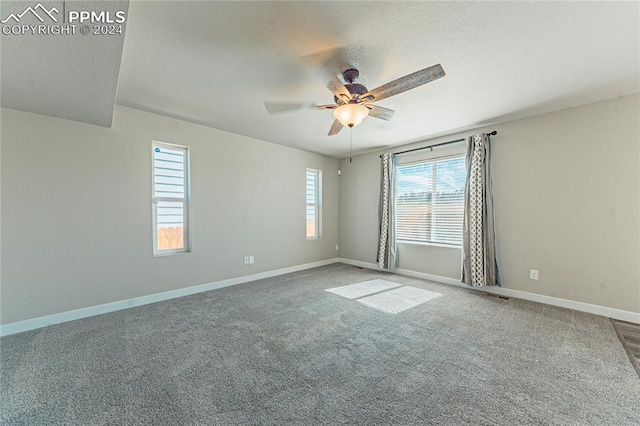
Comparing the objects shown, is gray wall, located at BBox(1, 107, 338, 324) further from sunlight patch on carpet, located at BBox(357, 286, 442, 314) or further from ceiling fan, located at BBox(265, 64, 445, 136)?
ceiling fan, located at BBox(265, 64, 445, 136)

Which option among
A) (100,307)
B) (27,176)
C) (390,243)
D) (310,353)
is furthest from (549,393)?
(27,176)

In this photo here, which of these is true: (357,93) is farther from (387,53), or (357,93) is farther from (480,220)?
(480,220)

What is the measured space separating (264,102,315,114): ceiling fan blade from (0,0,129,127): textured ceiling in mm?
1509

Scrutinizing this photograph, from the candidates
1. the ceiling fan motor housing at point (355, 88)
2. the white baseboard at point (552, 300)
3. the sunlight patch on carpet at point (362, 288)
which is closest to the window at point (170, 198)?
the sunlight patch on carpet at point (362, 288)

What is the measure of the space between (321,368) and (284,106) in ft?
9.24

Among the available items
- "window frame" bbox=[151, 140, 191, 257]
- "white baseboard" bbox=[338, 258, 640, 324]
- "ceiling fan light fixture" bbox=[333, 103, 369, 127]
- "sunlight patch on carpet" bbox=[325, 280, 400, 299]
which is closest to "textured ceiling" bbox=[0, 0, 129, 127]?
"window frame" bbox=[151, 140, 191, 257]

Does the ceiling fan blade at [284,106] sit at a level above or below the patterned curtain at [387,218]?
above

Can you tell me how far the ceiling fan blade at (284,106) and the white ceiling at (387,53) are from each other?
0.32 ft

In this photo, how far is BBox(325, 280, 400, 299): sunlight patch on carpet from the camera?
12.5 ft

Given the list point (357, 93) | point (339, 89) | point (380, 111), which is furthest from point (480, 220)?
point (339, 89)

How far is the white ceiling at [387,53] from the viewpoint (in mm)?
1712

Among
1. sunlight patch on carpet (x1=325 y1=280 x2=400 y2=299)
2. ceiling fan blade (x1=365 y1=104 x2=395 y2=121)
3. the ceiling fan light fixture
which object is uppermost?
ceiling fan blade (x1=365 y1=104 x2=395 y2=121)

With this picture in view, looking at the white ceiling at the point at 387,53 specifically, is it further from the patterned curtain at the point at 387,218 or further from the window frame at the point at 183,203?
the patterned curtain at the point at 387,218

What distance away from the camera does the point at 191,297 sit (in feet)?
11.9
